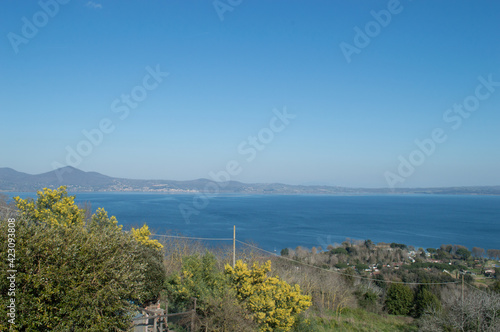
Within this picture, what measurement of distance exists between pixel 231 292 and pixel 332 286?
1236 cm

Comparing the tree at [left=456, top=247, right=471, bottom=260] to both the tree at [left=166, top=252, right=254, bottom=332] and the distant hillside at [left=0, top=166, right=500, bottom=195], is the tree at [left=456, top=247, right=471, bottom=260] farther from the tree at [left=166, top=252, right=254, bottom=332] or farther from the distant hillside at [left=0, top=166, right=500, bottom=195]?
the distant hillside at [left=0, top=166, right=500, bottom=195]

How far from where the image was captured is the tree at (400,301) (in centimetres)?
2027

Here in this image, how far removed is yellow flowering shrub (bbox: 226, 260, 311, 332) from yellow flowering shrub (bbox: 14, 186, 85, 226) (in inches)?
234

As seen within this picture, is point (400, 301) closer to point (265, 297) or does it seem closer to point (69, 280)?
point (265, 297)

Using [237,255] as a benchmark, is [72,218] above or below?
above

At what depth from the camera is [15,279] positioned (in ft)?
18.0

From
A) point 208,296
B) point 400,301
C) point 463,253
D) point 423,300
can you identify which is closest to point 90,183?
point 463,253

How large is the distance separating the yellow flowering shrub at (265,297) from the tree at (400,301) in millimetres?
11450

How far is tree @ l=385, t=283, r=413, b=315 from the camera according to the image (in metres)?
20.3

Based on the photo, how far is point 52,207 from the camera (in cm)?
1253

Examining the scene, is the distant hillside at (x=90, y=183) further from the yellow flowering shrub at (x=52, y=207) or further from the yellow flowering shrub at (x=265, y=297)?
the yellow flowering shrub at (x=265, y=297)

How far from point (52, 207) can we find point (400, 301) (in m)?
19.2

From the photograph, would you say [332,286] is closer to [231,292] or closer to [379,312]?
[379,312]

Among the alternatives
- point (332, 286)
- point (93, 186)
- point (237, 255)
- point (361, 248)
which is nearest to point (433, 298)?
point (332, 286)
